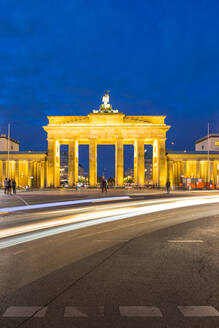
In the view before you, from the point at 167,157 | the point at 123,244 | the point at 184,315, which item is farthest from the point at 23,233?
the point at 167,157

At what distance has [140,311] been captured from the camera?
4168mm

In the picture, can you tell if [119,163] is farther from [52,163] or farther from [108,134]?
[52,163]

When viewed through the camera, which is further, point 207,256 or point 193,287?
point 207,256

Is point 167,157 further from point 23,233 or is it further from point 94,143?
point 23,233

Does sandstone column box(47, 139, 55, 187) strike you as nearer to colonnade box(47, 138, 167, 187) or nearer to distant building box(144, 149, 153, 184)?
colonnade box(47, 138, 167, 187)

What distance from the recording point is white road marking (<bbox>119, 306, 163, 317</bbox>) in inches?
160

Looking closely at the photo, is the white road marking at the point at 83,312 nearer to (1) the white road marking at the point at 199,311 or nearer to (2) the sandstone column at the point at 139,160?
(1) the white road marking at the point at 199,311

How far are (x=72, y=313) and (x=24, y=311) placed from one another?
0.80m

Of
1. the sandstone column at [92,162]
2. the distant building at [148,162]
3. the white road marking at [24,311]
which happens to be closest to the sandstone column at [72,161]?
the sandstone column at [92,162]

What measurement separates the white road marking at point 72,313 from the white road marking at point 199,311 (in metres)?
1.62

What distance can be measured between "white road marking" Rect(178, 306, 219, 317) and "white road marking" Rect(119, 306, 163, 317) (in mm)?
425

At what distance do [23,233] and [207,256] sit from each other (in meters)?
6.29

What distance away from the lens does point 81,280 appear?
5328 mm

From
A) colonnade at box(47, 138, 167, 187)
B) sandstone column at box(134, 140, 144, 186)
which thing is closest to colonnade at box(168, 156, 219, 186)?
colonnade at box(47, 138, 167, 187)
